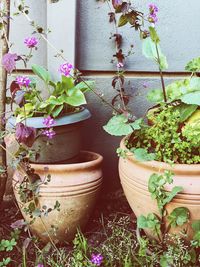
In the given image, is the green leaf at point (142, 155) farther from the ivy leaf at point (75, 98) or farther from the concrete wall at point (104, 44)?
the concrete wall at point (104, 44)

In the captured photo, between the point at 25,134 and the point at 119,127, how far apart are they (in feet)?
1.42

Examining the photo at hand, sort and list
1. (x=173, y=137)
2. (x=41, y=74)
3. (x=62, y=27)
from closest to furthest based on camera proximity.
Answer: (x=173, y=137) → (x=41, y=74) → (x=62, y=27)

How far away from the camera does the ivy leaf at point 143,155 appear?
1945 mm

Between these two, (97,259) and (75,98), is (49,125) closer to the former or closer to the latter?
(75,98)

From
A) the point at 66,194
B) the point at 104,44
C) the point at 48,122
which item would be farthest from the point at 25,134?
the point at 104,44

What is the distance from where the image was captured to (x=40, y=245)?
222 cm

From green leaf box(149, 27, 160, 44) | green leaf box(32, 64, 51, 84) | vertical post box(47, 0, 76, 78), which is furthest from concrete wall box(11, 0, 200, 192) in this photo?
green leaf box(149, 27, 160, 44)

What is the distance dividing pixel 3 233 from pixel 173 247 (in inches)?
34.9

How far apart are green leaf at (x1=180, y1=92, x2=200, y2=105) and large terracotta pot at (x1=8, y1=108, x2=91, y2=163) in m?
0.53

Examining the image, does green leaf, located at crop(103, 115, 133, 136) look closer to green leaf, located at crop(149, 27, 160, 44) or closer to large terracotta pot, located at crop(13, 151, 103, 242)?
large terracotta pot, located at crop(13, 151, 103, 242)

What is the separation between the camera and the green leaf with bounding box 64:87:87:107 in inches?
84.8

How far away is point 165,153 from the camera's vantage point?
1961mm

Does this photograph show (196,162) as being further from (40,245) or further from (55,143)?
(40,245)

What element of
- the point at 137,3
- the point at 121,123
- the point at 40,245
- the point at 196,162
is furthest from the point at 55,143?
the point at 137,3
